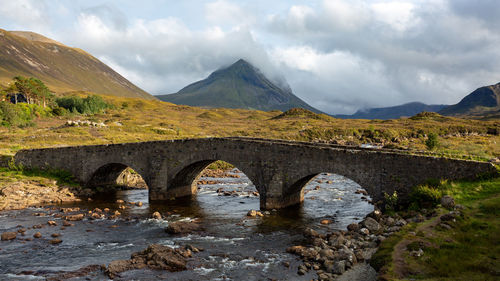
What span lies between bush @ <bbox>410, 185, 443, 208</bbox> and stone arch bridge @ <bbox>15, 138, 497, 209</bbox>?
729mm

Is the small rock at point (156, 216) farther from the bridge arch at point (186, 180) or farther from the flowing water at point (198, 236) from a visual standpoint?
the bridge arch at point (186, 180)

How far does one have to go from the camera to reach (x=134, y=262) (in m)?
16.8

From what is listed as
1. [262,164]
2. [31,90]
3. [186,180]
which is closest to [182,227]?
[262,164]

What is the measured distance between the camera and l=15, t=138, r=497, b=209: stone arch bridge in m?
20.6

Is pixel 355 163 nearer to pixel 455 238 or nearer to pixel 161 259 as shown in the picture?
pixel 455 238

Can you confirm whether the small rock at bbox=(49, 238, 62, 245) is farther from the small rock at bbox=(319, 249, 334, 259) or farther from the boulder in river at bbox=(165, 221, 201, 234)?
the small rock at bbox=(319, 249, 334, 259)

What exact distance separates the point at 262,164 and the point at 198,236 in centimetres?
804

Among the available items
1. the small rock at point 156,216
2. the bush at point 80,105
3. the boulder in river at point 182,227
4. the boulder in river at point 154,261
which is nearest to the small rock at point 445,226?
the boulder in river at point 154,261

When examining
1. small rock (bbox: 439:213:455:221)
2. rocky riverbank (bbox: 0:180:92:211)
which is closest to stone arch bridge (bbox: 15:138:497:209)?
rocky riverbank (bbox: 0:180:92:211)

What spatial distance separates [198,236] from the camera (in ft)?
70.8

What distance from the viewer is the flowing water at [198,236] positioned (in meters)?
16.2

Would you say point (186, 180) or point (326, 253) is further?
point (186, 180)

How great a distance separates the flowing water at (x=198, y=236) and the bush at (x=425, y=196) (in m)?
4.92

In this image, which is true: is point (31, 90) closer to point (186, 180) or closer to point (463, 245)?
point (186, 180)
